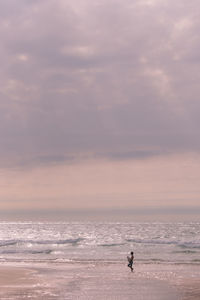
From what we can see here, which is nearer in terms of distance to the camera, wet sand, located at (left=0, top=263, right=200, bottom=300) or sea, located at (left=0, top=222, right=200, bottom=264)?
wet sand, located at (left=0, top=263, right=200, bottom=300)

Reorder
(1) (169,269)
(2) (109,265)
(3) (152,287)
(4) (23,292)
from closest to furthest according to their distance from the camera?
(4) (23,292) < (3) (152,287) < (1) (169,269) < (2) (109,265)

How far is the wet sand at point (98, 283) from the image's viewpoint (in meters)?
21.6

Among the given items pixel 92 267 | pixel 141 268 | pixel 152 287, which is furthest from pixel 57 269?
pixel 152 287

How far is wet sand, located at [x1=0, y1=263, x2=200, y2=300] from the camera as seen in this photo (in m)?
21.6

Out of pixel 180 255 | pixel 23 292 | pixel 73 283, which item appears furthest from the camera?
pixel 180 255

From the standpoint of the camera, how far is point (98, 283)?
25609mm

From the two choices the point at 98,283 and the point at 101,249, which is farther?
the point at 101,249

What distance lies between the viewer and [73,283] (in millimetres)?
25812

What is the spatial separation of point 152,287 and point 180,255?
2303 cm

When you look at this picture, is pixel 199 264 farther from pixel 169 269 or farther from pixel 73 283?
pixel 73 283

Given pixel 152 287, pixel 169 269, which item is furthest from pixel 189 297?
pixel 169 269

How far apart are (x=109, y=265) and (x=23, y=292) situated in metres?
14.9

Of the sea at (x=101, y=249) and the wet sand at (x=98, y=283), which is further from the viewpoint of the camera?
the sea at (x=101, y=249)

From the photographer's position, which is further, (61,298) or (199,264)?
(199,264)
